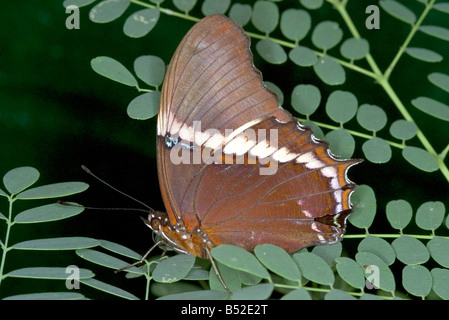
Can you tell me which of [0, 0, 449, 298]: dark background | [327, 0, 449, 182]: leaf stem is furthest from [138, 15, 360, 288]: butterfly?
[0, 0, 449, 298]: dark background

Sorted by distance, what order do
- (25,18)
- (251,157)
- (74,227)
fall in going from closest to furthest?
(251,157) → (74,227) → (25,18)

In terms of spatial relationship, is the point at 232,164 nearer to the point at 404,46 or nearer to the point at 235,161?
the point at 235,161

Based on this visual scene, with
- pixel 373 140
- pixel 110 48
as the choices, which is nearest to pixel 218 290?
pixel 373 140

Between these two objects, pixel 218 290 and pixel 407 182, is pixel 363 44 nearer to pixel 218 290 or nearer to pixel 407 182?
pixel 407 182

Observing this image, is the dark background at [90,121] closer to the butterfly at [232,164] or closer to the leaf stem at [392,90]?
the leaf stem at [392,90]

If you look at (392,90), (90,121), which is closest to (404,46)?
(392,90)

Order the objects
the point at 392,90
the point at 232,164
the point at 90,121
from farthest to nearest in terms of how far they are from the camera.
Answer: the point at 90,121 < the point at 392,90 < the point at 232,164

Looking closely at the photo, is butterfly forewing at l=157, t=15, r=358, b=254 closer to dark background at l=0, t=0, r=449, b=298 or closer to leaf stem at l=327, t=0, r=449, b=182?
leaf stem at l=327, t=0, r=449, b=182

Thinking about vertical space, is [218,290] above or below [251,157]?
below
